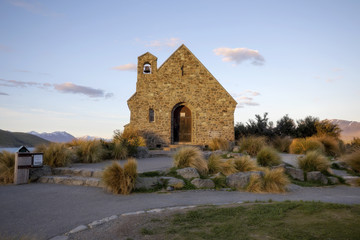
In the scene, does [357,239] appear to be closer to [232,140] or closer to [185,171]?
[185,171]

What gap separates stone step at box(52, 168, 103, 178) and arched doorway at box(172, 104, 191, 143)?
10.4m

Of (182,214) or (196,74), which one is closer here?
(182,214)

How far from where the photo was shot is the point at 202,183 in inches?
295

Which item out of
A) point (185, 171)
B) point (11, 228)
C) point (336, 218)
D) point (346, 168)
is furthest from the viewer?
point (346, 168)

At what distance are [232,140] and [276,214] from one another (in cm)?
1444

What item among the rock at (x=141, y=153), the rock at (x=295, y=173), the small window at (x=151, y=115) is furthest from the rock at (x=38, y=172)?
the small window at (x=151, y=115)

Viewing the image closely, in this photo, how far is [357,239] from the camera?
326 centimetres

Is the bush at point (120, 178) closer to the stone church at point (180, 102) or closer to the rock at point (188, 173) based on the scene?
the rock at point (188, 173)

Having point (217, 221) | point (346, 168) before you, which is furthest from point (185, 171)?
point (346, 168)

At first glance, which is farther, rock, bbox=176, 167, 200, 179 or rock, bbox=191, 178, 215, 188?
rock, bbox=176, 167, 200, 179

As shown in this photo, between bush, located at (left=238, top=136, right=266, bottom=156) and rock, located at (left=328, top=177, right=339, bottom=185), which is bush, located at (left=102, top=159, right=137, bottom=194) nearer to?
rock, located at (left=328, top=177, right=339, bottom=185)

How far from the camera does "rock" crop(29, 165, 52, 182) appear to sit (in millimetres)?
8609

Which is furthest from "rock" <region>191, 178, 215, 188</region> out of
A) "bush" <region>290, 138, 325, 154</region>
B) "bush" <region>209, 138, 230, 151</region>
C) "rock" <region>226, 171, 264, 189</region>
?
"bush" <region>209, 138, 230, 151</region>

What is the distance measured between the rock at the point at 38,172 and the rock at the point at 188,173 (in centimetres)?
443
